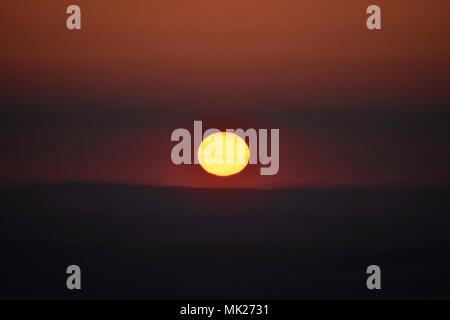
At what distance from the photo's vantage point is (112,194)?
6934mm

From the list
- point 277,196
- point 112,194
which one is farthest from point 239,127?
point 112,194

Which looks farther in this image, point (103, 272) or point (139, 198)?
point (139, 198)

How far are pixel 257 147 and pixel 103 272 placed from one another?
1.75 m

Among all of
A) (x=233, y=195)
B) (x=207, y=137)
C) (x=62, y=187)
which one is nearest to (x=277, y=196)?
(x=233, y=195)

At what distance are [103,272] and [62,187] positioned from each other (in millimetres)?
854

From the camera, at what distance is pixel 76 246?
20.9 ft

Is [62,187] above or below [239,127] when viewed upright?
below
